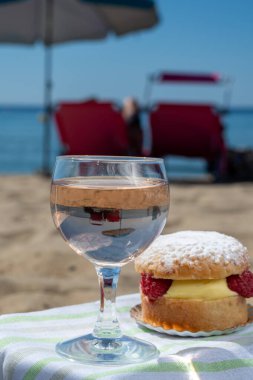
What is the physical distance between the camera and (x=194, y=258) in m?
1.30

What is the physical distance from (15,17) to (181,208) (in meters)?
5.44

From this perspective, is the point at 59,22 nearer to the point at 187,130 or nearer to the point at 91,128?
the point at 91,128

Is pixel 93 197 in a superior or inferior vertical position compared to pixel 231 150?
superior

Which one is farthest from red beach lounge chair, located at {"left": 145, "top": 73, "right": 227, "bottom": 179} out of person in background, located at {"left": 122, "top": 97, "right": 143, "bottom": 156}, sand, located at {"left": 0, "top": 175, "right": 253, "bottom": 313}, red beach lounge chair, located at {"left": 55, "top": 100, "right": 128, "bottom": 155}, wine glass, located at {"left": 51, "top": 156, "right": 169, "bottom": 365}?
wine glass, located at {"left": 51, "top": 156, "right": 169, "bottom": 365}

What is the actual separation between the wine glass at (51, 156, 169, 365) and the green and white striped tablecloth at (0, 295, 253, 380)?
41mm

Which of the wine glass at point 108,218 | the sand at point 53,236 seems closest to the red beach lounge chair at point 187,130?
the sand at point 53,236

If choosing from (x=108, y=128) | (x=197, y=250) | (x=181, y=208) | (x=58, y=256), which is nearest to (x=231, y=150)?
(x=108, y=128)

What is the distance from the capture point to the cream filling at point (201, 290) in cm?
132

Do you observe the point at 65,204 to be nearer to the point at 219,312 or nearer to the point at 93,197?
the point at 93,197

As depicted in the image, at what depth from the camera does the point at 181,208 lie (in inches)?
235

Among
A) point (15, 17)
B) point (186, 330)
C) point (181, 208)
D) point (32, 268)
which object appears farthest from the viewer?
point (15, 17)

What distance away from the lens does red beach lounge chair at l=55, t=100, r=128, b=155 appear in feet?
26.6

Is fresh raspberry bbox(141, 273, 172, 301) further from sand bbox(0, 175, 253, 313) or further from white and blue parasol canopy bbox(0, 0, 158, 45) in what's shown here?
white and blue parasol canopy bbox(0, 0, 158, 45)

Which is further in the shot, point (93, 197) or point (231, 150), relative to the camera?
point (231, 150)
